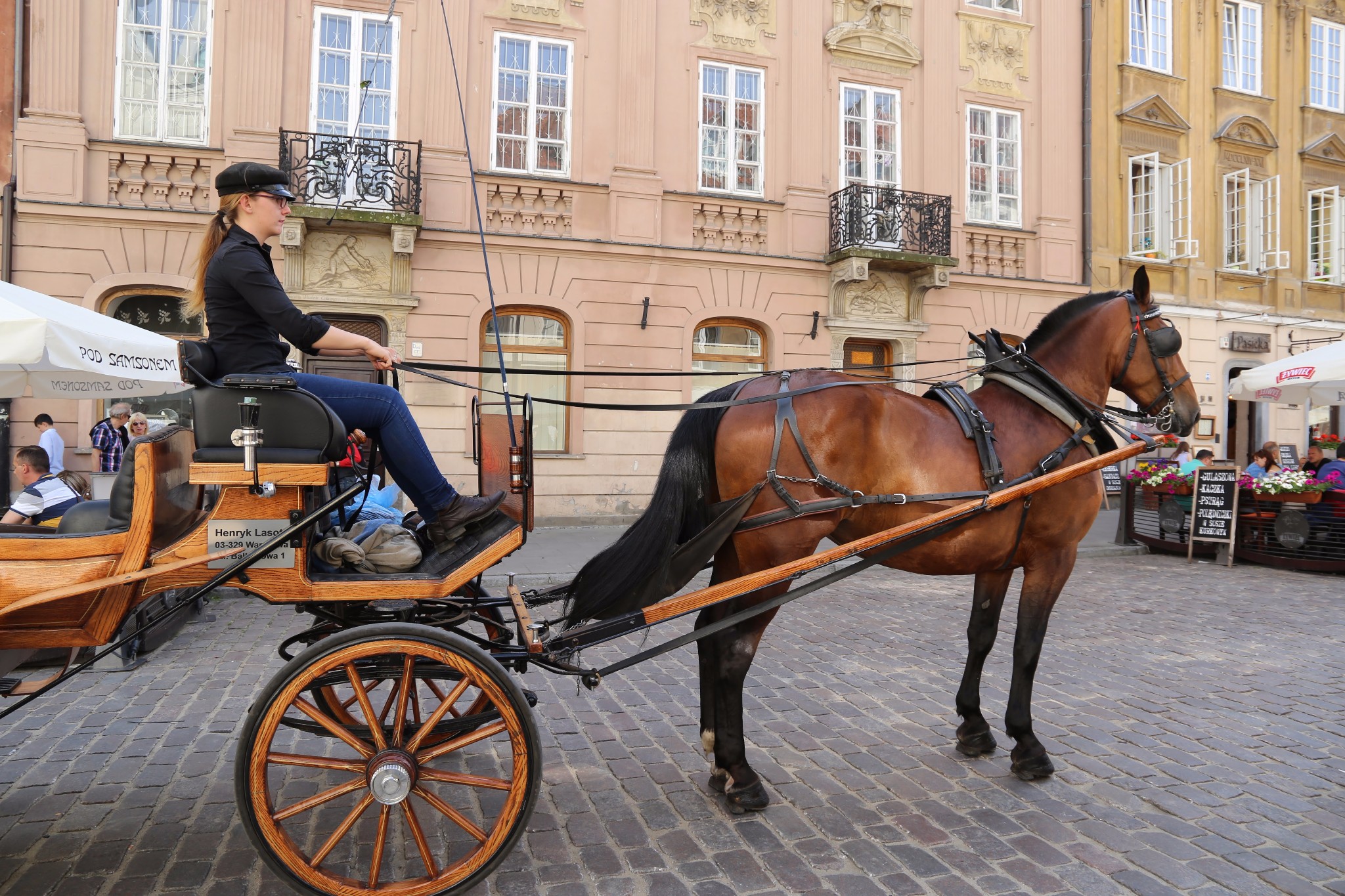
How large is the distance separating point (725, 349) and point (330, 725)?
12.0 metres

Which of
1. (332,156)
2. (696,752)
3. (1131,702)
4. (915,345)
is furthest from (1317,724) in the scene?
(332,156)

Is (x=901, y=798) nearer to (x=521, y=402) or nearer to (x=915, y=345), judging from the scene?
(x=521, y=402)

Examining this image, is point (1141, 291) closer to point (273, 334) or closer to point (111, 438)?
point (273, 334)

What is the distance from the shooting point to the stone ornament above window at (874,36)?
47.9 feet

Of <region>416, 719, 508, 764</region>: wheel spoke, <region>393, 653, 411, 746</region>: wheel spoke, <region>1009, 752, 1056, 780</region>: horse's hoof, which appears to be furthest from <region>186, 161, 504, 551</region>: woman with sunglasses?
<region>1009, 752, 1056, 780</region>: horse's hoof

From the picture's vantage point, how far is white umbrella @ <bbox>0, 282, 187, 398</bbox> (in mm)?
5406

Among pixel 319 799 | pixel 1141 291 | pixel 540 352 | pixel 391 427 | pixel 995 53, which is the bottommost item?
pixel 319 799

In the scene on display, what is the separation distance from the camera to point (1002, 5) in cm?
1600

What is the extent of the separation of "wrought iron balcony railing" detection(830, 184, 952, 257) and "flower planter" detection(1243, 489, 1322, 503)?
614 cm

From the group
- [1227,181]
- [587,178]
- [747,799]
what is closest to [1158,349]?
[747,799]

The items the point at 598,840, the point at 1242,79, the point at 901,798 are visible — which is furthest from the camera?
the point at 1242,79

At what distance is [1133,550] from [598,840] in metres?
10.9

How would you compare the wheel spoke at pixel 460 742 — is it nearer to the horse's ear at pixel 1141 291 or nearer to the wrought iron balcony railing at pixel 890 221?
the horse's ear at pixel 1141 291

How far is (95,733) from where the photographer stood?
4.09 meters
